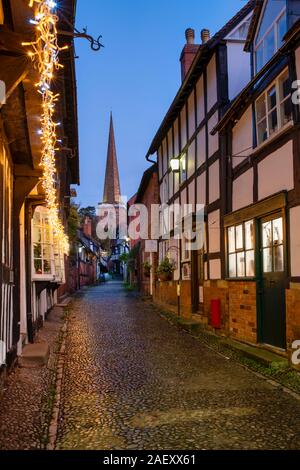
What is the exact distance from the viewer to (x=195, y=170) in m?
13.7

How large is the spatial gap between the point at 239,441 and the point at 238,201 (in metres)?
6.37

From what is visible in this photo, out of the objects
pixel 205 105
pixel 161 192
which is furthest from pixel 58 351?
pixel 161 192

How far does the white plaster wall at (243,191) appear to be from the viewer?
365 inches

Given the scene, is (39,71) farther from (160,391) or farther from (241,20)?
(241,20)

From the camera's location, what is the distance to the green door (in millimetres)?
7824

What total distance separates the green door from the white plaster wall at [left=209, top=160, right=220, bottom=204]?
2.87m

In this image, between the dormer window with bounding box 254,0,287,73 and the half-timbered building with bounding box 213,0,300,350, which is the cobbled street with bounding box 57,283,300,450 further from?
the dormer window with bounding box 254,0,287,73

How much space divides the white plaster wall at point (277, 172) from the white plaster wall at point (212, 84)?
144 inches

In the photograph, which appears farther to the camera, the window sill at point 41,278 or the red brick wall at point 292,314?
the window sill at point 41,278

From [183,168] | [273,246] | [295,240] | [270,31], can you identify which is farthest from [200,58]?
[295,240]

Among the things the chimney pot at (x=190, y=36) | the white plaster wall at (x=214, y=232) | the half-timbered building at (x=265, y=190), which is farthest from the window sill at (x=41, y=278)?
the chimney pot at (x=190, y=36)

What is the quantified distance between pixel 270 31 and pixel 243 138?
80.6 inches

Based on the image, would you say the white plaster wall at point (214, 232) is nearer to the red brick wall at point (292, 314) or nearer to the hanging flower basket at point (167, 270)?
the red brick wall at point (292, 314)

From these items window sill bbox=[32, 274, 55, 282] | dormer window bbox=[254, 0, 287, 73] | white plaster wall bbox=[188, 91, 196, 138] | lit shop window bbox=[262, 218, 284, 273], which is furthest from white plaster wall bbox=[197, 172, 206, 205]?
window sill bbox=[32, 274, 55, 282]
